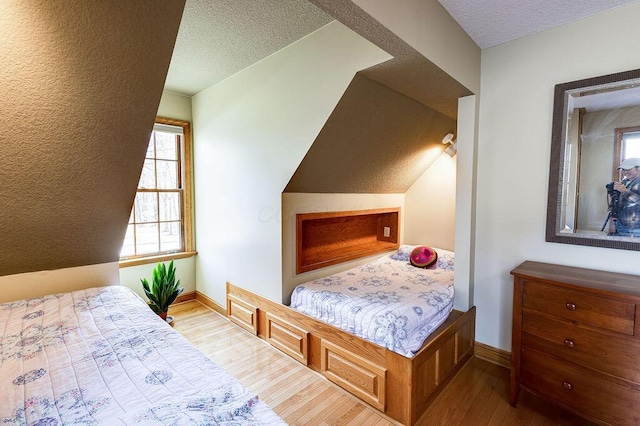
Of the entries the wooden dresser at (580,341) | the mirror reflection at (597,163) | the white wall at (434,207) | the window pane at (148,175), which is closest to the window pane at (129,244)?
the window pane at (148,175)

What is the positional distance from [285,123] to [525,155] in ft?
5.89

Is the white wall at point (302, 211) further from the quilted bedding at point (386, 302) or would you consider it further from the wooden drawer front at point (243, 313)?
the wooden drawer front at point (243, 313)

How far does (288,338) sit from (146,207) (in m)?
2.24

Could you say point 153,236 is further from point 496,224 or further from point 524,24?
point 524,24

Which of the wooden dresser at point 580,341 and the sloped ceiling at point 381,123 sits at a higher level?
the sloped ceiling at point 381,123

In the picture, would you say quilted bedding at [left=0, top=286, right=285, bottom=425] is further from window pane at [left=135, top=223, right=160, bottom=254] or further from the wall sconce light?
the wall sconce light

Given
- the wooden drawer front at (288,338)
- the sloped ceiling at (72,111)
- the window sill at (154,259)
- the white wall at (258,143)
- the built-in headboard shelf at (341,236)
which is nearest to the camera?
the sloped ceiling at (72,111)

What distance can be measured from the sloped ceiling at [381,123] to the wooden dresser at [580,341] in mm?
1389

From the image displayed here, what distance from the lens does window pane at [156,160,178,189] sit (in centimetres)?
346

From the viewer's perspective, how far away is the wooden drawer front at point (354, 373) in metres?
1.86

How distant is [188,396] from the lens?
1.03 metres

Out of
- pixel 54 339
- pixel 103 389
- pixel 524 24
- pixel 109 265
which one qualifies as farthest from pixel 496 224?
pixel 109 265

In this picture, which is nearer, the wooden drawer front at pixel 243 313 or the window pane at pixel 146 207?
the wooden drawer front at pixel 243 313

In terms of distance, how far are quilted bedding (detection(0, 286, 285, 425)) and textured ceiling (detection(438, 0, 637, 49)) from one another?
7.24 feet
